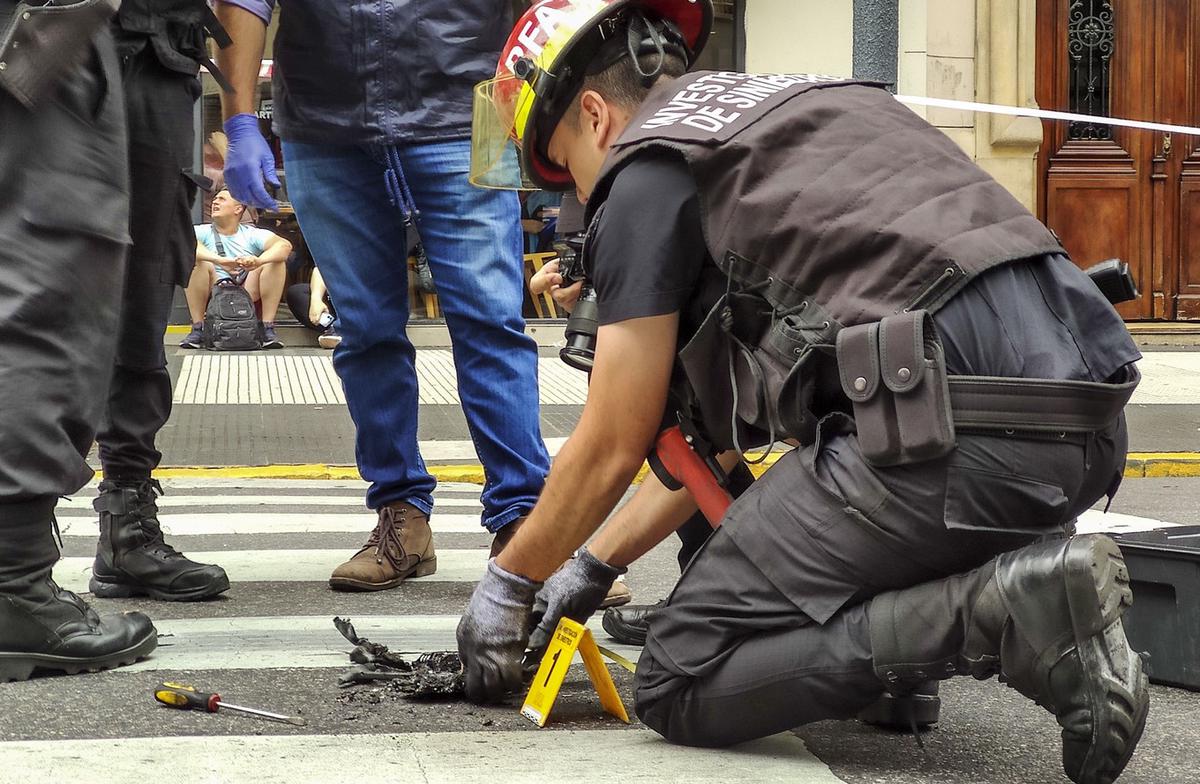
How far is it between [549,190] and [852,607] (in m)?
1.09

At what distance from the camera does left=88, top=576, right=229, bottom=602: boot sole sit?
3957 mm

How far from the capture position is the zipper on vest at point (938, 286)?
254 centimetres

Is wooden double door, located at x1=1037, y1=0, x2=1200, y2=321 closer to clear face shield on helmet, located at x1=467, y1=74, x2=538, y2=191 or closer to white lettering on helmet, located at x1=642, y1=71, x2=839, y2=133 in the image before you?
clear face shield on helmet, located at x1=467, y1=74, x2=538, y2=191

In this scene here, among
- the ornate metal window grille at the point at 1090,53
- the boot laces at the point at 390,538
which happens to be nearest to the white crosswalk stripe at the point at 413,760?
the boot laces at the point at 390,538

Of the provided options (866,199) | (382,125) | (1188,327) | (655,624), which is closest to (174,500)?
(382,125)

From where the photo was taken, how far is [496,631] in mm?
2938

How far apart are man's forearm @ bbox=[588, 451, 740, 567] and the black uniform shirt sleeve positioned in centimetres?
57

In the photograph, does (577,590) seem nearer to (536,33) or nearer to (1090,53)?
(536,33)

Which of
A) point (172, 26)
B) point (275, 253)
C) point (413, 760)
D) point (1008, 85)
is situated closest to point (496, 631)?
point (413, 760)

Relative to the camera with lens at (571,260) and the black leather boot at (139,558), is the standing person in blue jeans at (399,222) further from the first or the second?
the camera with lens at (571,260)

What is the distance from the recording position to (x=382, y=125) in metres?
4.14

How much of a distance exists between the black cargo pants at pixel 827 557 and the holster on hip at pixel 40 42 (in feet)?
4.87

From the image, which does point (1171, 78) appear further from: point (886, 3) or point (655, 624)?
point (655, 624)

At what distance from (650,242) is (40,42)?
123cm
